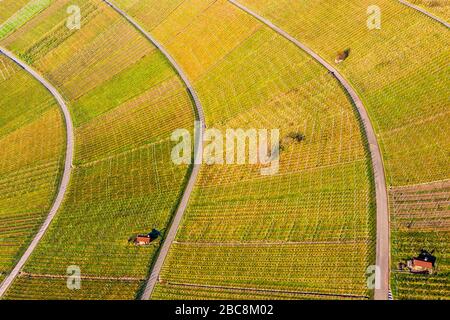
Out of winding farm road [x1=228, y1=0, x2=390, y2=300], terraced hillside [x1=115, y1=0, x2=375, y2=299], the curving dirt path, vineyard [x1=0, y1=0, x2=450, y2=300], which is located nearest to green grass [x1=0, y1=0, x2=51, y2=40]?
Result: vineyard [x1=0, y1=0, x2=450, y2=300]

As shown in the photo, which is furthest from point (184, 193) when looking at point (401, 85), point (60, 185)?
point (401, 85)

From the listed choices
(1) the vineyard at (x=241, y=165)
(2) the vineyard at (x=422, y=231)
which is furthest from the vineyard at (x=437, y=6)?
(2) the vineyard at (x=422, y=231)

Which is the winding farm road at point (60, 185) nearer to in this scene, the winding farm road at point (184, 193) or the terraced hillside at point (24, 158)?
the terraced hillside at point (24, 158)

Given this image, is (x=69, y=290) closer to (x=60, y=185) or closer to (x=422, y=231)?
(x=60, y=185)

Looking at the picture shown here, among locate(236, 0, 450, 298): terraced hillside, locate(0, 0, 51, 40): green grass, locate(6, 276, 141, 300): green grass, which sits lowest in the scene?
locate(6, 276, 141, 300): green grass

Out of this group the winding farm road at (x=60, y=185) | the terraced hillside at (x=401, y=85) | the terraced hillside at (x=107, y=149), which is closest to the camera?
the terraced hillside at (x=401, y=85)

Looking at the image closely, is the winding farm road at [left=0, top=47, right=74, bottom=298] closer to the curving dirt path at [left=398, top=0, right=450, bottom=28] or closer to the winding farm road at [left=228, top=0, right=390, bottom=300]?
the winding farm road at [left=228, top=0, right=390, bottom=300]

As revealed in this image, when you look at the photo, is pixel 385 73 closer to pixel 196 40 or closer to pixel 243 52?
pixel 243 52
